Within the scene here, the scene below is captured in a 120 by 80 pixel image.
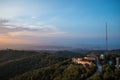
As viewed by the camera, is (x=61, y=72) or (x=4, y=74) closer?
(x=61, y=72)

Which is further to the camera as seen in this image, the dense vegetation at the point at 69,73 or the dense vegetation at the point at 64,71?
the dense vegetation at the point at 69,73

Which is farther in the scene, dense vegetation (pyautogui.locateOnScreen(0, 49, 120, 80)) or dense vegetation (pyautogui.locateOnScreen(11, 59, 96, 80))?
dense vegetation (pyautogui.locateOnScreen(11, 59, 96, 80))

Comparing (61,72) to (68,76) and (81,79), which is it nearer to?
(68,76)

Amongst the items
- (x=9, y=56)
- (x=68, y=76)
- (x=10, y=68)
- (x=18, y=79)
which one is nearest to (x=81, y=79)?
(x=68, y=76)

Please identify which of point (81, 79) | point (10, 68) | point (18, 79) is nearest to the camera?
point (81, 79)

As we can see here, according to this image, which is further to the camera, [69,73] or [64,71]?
[64,71]

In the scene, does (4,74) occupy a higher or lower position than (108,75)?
lower

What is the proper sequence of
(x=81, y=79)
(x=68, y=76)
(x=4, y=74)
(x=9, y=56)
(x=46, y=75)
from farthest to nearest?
(x=9, y=56), (x=4, y=74), (x=46, y=75), (x=68, y=76), (x=81, y=79)

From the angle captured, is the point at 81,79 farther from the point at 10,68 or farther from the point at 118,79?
the point at 10,68

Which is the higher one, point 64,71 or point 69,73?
point 64,71
